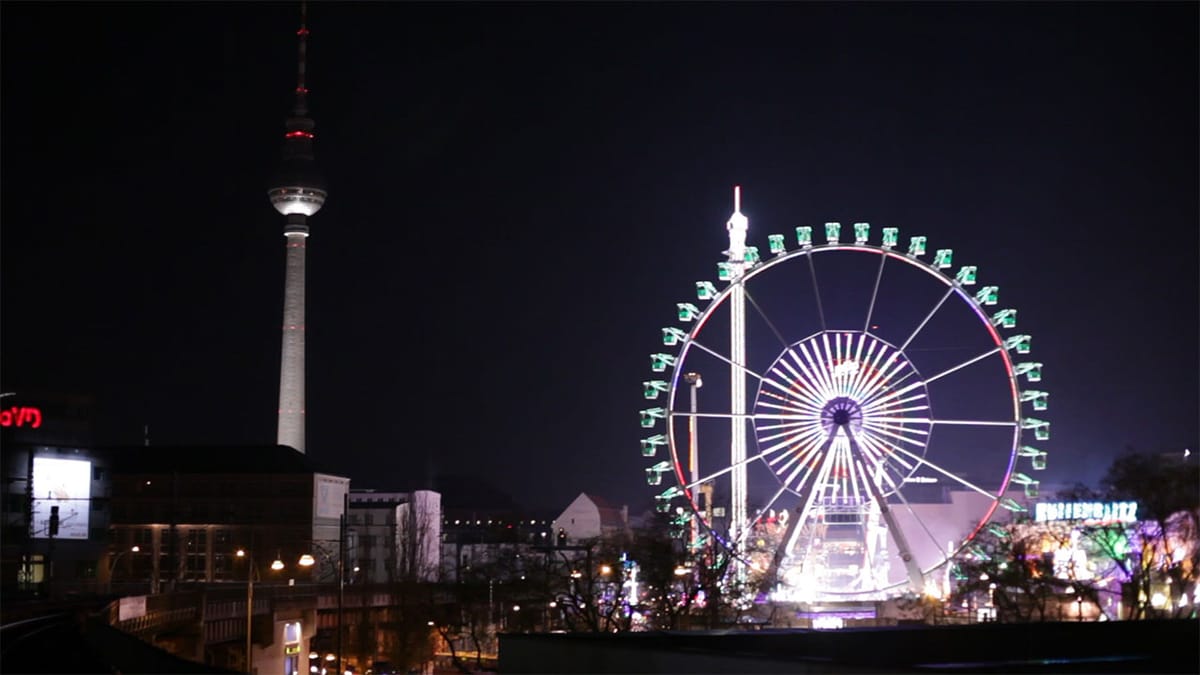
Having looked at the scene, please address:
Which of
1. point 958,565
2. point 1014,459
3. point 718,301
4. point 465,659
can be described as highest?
point 718,301

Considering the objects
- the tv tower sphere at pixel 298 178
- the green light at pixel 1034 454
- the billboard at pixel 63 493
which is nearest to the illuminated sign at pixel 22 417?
the billboard at pixel 63 493

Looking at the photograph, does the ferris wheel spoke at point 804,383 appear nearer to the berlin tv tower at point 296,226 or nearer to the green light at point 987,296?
the green light at point 987,296

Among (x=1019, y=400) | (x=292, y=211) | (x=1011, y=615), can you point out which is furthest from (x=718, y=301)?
(x=292, y=211)

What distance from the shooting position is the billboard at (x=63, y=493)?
85.9m

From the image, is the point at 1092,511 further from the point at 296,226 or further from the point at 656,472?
the point at 296,226

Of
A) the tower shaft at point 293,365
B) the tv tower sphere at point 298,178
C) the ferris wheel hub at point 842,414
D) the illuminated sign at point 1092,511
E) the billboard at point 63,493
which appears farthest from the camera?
the tv tower sphere at point 298,178

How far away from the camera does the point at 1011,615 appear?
62750mm

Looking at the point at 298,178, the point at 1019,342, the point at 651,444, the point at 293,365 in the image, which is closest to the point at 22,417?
the point at 651,444

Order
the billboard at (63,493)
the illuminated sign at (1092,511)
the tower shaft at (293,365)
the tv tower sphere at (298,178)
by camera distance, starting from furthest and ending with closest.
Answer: the tv tower sphere at (298,178) < the tower shaft at (293,365) < the billboard at (63,493) < the illuminated sign at (1092,511)

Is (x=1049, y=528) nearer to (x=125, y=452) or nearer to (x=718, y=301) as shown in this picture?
(x=718, y=301)

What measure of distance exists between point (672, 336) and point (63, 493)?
39.6m

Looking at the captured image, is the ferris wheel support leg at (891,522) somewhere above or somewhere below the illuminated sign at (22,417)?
below

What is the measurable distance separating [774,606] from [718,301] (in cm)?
1442

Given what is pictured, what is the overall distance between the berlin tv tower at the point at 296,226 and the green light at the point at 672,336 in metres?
78.0
